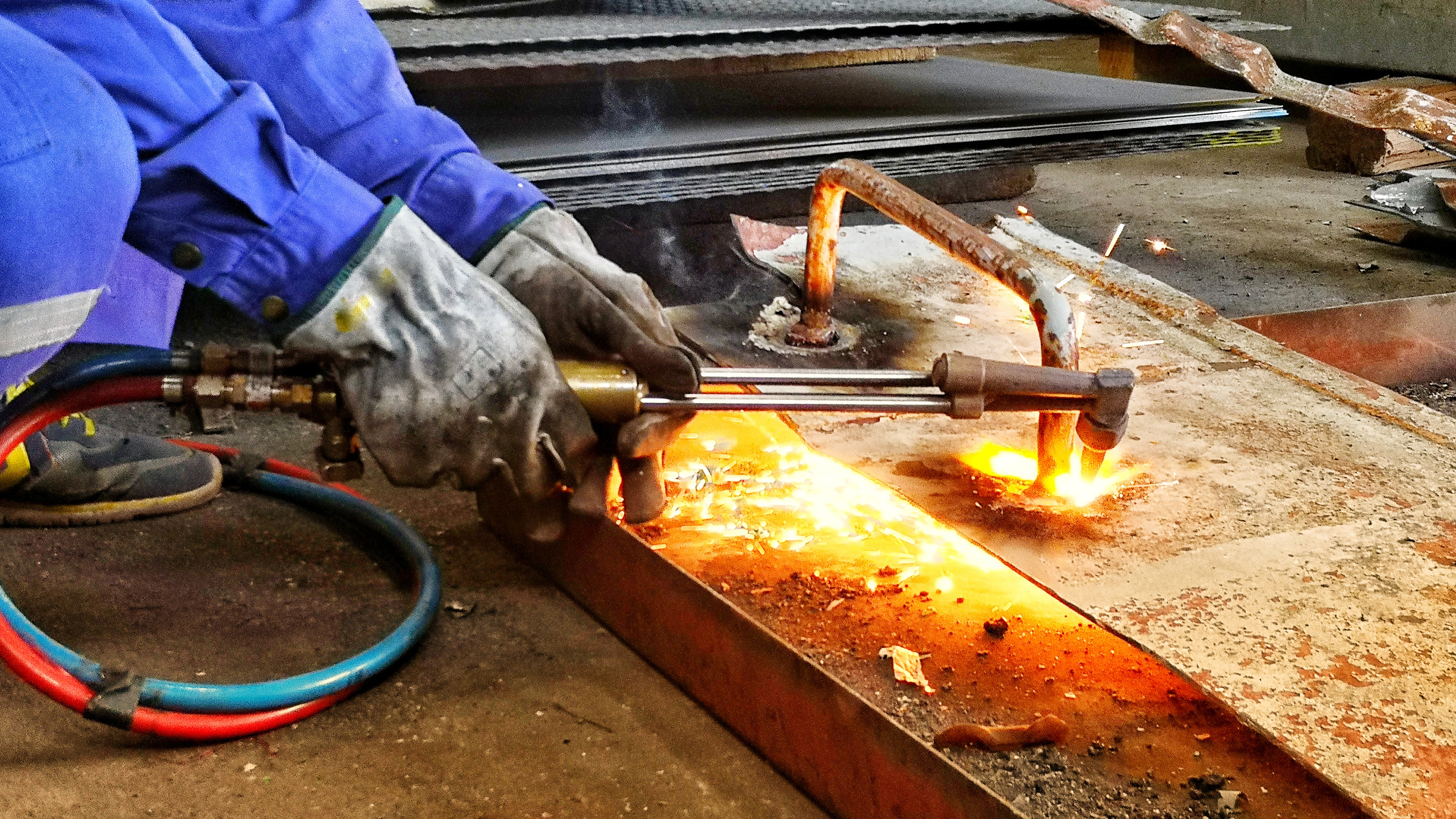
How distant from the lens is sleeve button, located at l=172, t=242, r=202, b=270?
1.44 m

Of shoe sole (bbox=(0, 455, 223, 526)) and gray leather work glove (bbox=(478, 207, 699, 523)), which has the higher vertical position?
gray leather work glove (bbox=(478, 207, 699, 523))

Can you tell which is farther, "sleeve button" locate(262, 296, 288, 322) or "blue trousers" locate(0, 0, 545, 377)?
"sleeve button" locate(262, 296, 288, 322)

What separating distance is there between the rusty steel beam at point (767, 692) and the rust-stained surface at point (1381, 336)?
173 centimetres

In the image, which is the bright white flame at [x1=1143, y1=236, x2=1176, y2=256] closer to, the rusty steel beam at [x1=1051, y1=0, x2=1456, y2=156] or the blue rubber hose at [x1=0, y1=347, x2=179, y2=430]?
the rusty steel beam at [x1=1051, y1=0, x2=1456, y2=156]

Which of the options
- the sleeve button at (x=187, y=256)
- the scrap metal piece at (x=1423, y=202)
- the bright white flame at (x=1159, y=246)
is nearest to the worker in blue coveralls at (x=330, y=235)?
the sleeve button at (x=187, y=256)

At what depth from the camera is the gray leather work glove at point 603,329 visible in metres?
1.58

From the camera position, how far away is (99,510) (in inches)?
94.3

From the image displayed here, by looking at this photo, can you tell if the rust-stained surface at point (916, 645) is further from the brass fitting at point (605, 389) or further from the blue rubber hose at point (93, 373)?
the blue rubber hose at point (93, 373)

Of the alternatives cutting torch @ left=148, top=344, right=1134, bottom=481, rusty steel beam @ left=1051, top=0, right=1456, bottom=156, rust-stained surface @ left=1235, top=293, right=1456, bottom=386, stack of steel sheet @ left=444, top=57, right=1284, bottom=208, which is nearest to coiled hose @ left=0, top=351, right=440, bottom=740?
cutting torch @ left=148, top=344, right=1134, bottom=481

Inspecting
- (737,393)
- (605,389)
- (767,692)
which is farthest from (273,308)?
(767,692)

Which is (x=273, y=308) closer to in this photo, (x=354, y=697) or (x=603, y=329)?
(x=603, y=329)

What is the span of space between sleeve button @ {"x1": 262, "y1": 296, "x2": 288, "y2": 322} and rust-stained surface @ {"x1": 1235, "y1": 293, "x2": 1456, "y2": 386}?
227cm

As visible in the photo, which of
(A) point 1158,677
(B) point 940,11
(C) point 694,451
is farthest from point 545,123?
(A) point 1158,677

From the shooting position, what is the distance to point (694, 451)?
2.41 m
